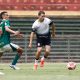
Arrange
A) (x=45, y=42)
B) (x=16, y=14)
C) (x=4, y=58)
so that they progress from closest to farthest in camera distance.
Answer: (x=45, y=42)
(x=4, y=58)
(x=16, y=14)

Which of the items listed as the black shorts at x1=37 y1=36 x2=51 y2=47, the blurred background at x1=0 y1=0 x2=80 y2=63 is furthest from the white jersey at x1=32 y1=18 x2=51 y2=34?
the blurred background at x1=0 y1=0 x2=80 y2=63

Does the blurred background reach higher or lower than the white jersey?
lower

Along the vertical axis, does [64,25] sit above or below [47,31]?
below

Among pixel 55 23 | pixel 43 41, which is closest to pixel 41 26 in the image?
pixel 43 41

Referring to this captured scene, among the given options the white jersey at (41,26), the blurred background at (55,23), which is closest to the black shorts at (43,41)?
the white jersey at (41,26)

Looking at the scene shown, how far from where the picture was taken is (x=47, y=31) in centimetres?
1655

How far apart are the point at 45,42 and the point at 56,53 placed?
6614mm

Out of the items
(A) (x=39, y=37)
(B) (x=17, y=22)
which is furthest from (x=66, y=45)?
(A) (x=39, y=37)

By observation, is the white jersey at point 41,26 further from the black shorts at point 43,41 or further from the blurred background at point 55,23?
the blurred background at point 55,23

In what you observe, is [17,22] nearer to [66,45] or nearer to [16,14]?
[16,14]

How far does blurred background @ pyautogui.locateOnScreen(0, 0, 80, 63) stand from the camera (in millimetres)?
22797

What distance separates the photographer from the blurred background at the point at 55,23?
22.8m

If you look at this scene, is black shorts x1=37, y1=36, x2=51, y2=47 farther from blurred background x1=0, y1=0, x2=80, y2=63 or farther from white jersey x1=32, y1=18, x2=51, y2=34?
blurred background x1=0, y1=0, x2=80, y2=63

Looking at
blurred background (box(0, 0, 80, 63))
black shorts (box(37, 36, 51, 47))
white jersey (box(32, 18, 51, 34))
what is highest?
white jersey (box(32, 18, 51, 34))
